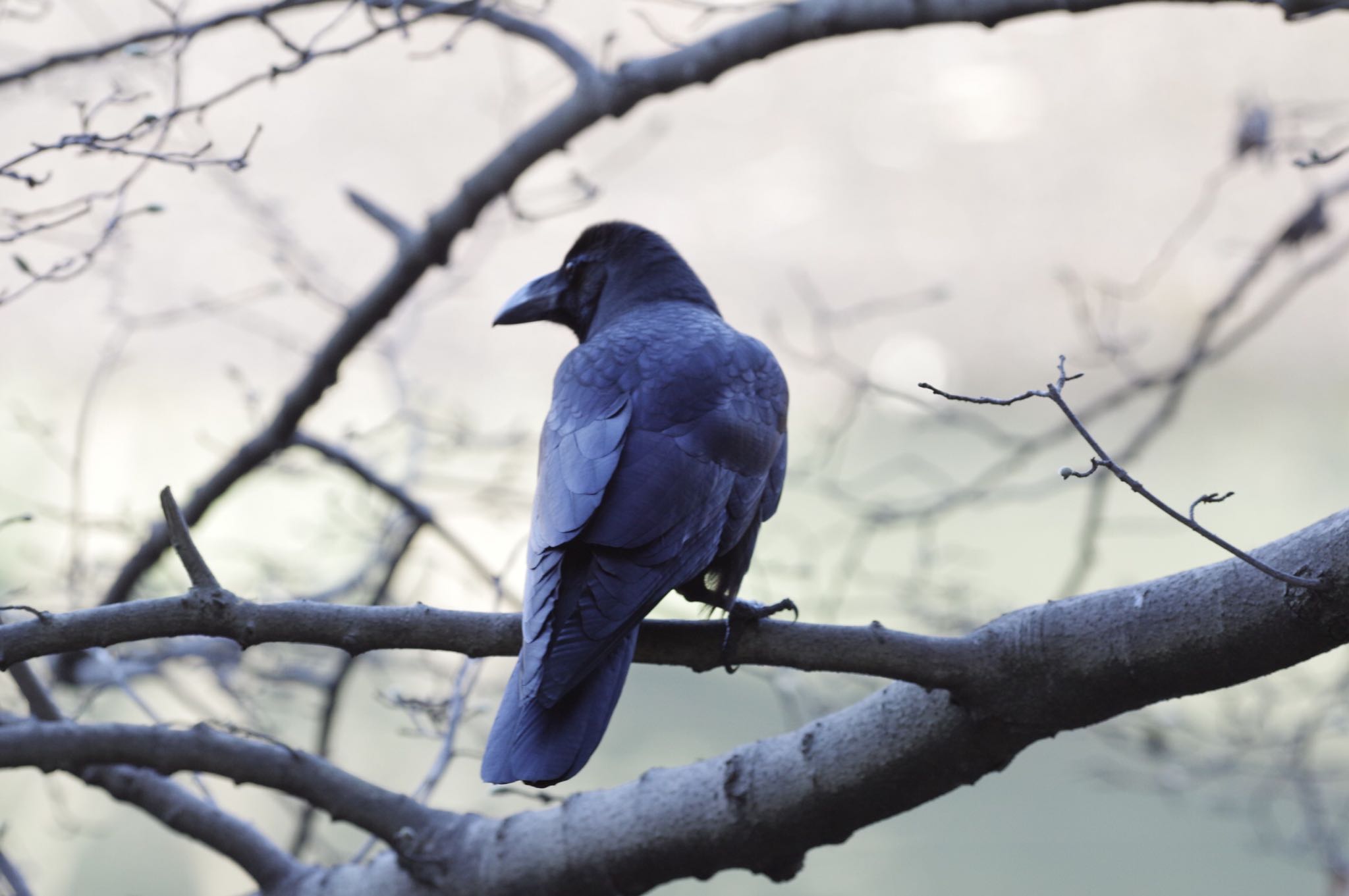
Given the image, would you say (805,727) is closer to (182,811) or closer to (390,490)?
(182,811)

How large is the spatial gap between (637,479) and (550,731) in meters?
0.42

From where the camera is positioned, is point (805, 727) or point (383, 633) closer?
point (383, 633)

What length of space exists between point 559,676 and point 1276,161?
2.36m

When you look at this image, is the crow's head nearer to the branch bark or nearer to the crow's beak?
the crow's beak

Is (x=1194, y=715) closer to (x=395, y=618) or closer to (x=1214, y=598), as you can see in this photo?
(x=1214, y=598)

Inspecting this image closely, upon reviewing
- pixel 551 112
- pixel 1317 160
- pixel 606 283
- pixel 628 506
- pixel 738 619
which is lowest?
pixel 738 619

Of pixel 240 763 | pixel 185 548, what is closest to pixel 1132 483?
pixel 185 548

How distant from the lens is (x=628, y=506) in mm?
1765

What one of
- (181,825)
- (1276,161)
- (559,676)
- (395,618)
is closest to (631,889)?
(559,676)

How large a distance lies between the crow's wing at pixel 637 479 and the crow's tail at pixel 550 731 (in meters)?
0.03

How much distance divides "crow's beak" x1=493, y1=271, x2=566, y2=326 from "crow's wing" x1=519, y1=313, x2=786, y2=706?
0.51 m

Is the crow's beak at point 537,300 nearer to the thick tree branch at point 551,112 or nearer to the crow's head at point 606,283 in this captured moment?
the crow's head at point 606,283

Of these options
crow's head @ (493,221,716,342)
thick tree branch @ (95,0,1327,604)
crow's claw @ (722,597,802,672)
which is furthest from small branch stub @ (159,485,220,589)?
crow's head @ (493,221,716,342)

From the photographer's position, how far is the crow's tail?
58.9 inches
